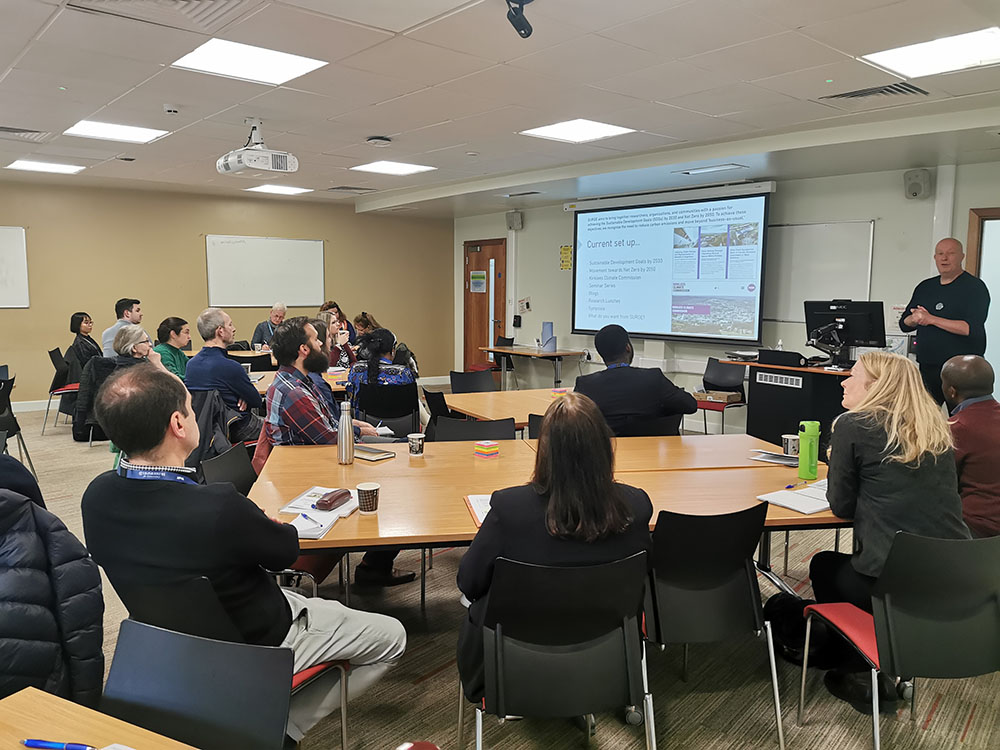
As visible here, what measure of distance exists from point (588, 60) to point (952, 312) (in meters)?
3.33

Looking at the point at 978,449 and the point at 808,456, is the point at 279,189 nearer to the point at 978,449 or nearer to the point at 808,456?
the point at 808,456

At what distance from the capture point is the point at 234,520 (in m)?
1.72

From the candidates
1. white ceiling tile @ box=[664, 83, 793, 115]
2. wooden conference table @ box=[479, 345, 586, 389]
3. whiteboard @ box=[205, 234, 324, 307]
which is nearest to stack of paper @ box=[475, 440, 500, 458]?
white ceiling tile @ box=[664, 83, 793, 115]

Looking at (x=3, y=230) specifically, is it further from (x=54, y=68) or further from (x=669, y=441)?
(x=669, y=441)

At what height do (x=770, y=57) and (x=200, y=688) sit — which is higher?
(x=770, y=57)

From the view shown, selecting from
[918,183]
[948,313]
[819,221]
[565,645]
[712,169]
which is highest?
[712,169]

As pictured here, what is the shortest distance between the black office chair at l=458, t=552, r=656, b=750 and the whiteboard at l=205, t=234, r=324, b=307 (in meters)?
9.26

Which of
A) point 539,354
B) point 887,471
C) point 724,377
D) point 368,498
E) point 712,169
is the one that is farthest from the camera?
point 539,354

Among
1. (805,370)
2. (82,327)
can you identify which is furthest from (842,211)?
(82,327)

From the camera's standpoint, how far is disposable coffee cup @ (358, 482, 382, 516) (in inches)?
95.0

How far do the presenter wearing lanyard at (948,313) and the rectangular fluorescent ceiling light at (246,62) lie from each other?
14.7 feet

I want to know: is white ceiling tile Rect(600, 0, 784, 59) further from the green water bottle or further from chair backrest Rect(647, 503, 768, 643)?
chair backrest Rect(647, 503, 768, 643)

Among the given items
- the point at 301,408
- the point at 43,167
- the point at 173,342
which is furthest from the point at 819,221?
the point at 43,167

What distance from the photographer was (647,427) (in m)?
3.96
